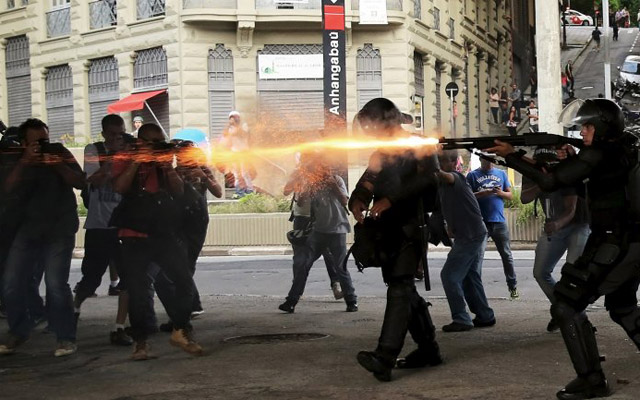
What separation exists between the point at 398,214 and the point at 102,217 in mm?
3110

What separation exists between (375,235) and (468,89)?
10.9 m

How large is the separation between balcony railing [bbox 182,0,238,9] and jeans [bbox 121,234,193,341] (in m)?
13.8

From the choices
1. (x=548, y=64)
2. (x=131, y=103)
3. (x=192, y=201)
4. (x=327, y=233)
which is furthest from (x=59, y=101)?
(x=548, y=64)

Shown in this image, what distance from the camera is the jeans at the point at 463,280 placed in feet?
28.6

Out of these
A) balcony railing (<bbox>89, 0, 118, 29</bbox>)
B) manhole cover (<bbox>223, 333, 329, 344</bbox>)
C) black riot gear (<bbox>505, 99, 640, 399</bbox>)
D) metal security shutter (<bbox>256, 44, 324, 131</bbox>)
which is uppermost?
balcony railing (<bbox>89, 0, 118, 29</bbox>)

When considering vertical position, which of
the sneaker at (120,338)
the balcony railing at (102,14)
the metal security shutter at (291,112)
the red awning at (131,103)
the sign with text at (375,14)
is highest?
the sign with text at (375,14)

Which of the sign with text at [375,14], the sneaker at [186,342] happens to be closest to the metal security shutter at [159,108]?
the sign with text at [375,14]

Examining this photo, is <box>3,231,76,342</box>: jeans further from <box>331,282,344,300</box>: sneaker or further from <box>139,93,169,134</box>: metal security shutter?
<box>139,93,169,134</box>: metal security shutter

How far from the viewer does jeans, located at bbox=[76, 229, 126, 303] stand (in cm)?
889

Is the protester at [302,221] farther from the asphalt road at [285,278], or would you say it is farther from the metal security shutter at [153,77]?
the metal security shutter at [153,77]

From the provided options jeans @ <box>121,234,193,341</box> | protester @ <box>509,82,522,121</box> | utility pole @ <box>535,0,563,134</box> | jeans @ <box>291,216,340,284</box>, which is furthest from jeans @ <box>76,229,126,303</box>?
protester @ <box>509,82,522,121</box>

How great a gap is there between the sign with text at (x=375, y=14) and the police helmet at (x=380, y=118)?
14714 mm

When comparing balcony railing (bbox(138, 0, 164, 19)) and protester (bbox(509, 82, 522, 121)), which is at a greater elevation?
balcony railing (bbox(138, 0, 164, 19))

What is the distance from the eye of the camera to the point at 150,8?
18.5m
